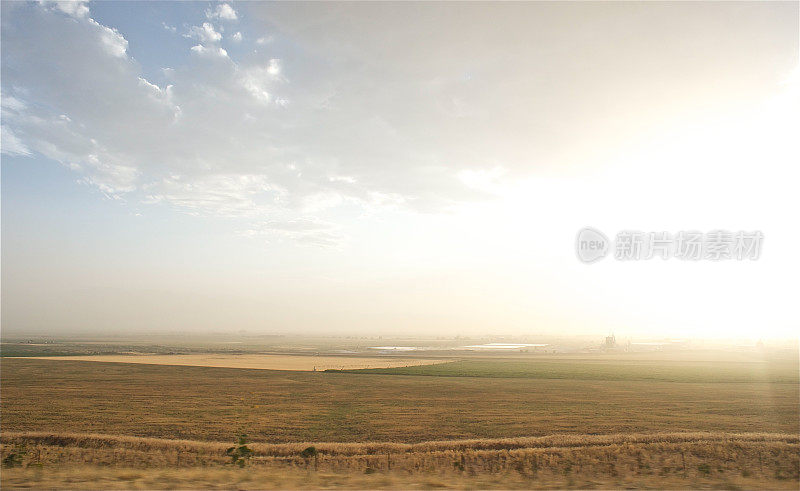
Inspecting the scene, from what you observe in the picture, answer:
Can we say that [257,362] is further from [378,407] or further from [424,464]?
[424,464]

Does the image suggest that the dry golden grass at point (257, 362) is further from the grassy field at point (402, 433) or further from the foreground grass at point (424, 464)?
the foreground grass at point (424, 464)


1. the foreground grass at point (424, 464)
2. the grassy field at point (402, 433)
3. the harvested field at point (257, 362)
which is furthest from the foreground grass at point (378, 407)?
the harvested field at point (257, 362)

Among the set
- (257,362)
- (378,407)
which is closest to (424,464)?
(378,407)

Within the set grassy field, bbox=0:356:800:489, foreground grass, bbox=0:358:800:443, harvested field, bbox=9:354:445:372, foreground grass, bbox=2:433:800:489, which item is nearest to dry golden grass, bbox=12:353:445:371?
harvested field, bbox=9:354:445:372

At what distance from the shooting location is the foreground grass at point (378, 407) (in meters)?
29.7

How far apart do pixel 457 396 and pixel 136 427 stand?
28.9 meters

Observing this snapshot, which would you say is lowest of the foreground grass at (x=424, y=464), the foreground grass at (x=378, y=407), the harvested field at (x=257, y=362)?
the harvested field at (x=257, y=362)

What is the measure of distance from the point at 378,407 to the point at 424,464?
20826 millimetres

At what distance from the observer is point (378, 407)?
39.5 meters

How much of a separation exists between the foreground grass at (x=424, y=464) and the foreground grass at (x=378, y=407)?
3951 mm

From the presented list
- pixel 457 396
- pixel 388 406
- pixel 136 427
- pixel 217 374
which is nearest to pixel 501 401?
pixel 457 396

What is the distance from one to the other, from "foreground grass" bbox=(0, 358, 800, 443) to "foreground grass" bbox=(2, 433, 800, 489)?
13.0ft

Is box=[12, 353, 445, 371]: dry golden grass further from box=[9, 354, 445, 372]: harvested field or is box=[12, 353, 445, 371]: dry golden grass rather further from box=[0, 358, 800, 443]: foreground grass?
box=[0, 358, 800, 443]: foreground grass

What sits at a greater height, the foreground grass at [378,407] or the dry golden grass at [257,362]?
the foreground grass at [378,407]
